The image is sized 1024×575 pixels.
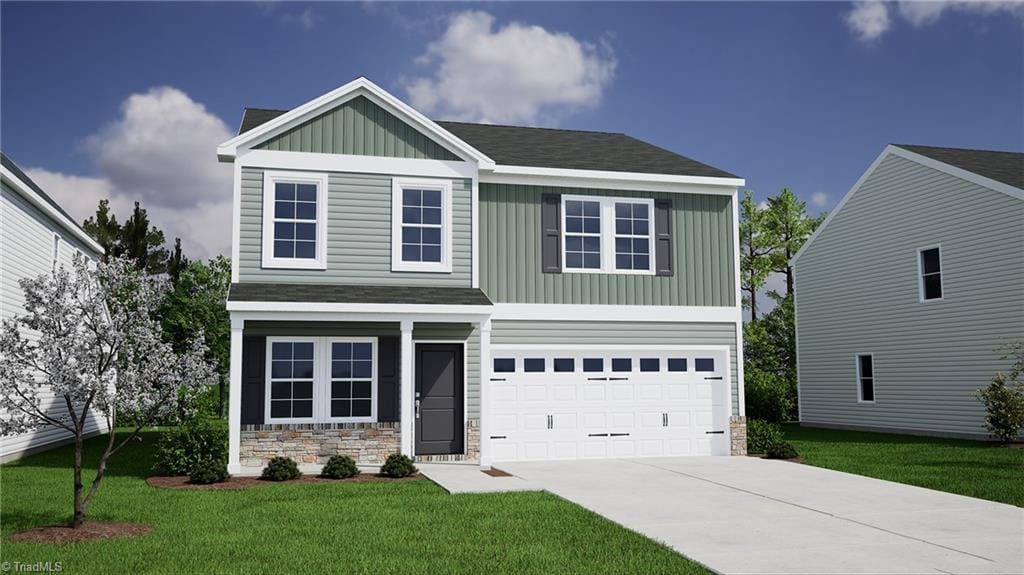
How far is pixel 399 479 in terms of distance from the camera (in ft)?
45.7

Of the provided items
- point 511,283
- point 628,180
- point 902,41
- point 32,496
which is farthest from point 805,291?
point 32,496

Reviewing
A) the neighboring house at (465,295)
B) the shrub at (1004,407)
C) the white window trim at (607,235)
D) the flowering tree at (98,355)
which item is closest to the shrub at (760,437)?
the neighboring house at (465,295)

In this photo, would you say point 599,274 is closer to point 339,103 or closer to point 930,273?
point 339,103

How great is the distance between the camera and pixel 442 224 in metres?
16.6

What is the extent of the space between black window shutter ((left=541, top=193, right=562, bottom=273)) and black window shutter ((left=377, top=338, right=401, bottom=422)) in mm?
3577

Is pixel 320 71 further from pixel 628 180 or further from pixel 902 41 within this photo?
pixel 902 41

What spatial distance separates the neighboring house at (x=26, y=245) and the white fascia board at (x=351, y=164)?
3.96 metres

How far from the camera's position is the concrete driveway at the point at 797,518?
7969mm

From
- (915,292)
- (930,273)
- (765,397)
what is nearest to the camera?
(930,273)

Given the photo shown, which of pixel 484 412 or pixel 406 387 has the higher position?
pixel 406 387

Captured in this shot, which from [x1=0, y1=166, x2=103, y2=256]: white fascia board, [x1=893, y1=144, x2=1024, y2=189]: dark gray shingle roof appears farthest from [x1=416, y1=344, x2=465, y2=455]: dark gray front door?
[x1=893, y1=144, x2=1024, y2=189]: dark gray shingle roof

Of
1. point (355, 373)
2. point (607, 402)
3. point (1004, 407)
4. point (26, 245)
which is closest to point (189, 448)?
point (355, 373)

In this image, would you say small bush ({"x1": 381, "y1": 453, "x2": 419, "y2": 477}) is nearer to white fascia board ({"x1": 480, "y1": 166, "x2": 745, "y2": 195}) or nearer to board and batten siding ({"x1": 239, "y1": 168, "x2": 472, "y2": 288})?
board and batten siding ({"x1": 239, "y1": 168, "x2": 472, "y2": 288})

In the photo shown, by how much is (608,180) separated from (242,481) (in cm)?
942
